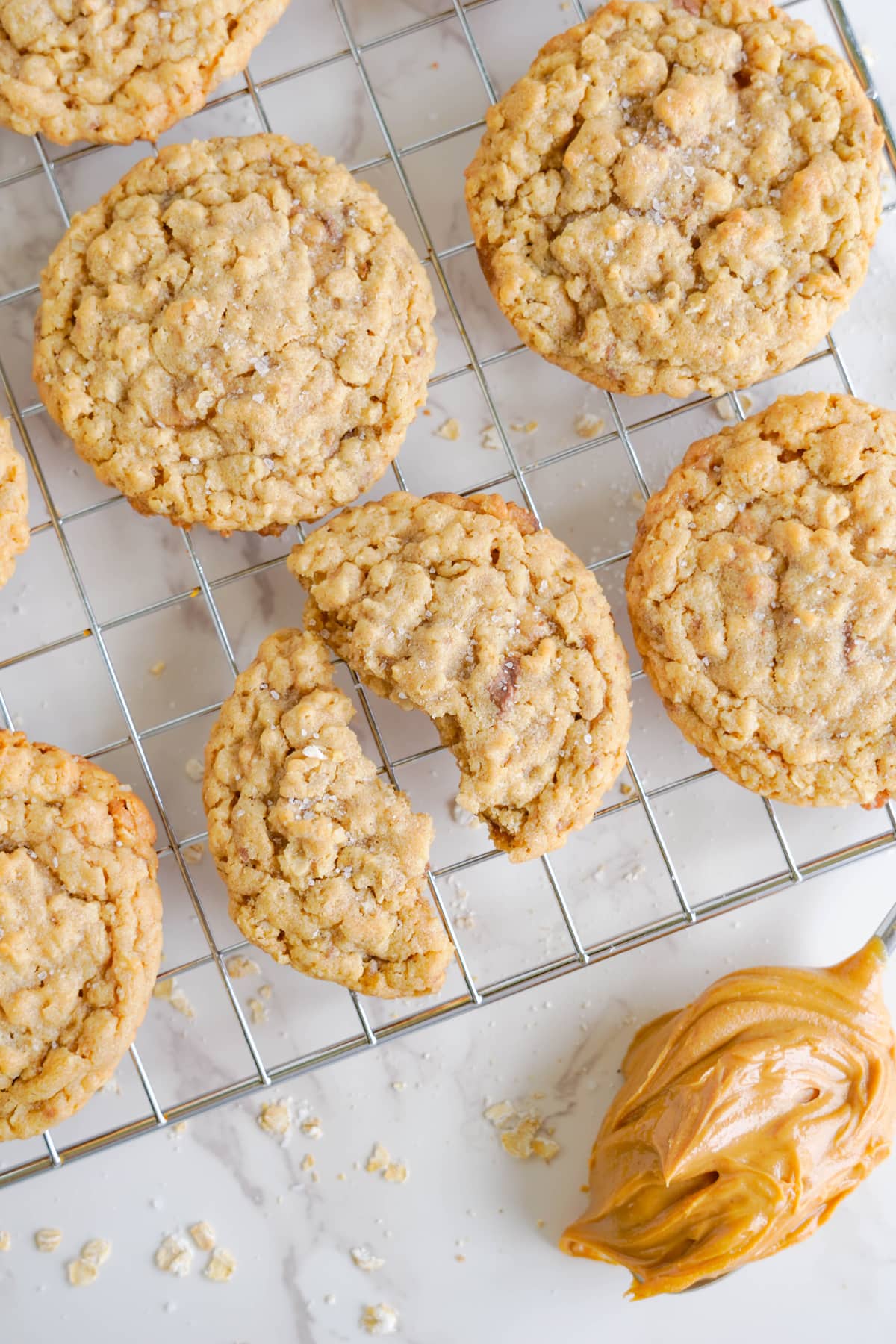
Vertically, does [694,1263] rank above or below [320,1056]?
below

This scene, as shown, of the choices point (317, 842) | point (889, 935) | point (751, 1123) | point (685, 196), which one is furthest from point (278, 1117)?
point (685, 196)

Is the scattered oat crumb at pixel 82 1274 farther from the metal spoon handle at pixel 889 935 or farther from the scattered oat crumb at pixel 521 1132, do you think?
the metal spoon handle at pixel 889 935

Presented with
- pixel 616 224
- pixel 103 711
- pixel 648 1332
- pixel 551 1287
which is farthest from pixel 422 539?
pixel 648 1332

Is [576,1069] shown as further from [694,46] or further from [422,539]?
[694,46]

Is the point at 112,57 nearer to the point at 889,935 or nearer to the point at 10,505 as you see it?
the point at 10,505

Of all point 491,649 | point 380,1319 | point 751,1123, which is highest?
point 491,649
